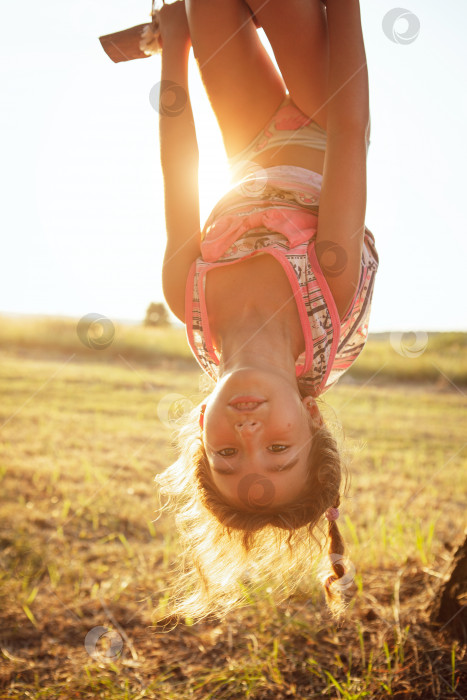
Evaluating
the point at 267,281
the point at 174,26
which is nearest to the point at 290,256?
the point at 267,281

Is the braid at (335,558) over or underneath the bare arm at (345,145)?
underneath

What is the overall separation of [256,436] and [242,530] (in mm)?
376

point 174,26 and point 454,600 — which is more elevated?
point 174,26

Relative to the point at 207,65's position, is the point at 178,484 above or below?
below

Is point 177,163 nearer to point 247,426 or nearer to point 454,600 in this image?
point 247,426

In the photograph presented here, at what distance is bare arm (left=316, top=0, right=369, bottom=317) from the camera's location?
1821mm

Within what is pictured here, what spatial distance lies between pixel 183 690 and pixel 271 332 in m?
1.30

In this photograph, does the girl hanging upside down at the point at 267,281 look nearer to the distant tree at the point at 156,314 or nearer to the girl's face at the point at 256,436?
the girl's face at the point at 256,436

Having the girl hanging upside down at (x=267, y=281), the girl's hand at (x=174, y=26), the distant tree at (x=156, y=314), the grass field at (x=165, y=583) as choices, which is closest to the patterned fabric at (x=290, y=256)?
the girl hanging upside down at (x=267, y=281)

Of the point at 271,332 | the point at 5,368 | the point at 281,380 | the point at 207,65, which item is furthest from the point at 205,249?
the point at 5,368

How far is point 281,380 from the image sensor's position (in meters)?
1.78

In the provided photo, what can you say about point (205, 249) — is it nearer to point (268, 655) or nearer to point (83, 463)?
point (268, 655)

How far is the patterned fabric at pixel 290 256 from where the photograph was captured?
1882 millimetres

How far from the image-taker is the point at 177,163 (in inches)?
82.7
